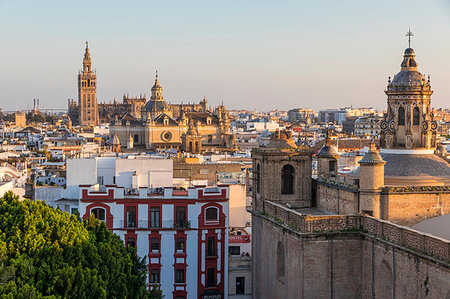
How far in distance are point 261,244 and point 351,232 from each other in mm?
5959

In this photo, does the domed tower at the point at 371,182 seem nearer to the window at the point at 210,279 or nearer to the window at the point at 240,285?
the window at the point at 240,285

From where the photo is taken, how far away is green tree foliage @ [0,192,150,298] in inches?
757

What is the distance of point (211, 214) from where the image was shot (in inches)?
1292

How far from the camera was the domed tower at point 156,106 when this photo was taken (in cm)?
12125

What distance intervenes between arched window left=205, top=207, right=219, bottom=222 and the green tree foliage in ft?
25.7

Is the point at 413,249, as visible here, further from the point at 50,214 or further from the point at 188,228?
the point at 188,228

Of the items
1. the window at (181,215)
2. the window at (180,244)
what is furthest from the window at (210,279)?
the window at (181,215)

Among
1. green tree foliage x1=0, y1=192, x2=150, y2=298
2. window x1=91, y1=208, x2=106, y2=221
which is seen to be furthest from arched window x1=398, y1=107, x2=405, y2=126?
window x1=91, y1=208, x2=106, y2=221

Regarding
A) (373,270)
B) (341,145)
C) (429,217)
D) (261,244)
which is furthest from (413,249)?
(341,145)

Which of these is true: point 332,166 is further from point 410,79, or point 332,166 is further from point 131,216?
point 131,216

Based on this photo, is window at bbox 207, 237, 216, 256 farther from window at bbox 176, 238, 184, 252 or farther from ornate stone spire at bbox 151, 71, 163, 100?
ornate stone spire at bbox 151, 71, 163, 100

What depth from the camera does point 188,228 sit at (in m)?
32.4

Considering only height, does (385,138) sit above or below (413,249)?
above

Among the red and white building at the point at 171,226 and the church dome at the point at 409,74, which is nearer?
the church dome at the point at 409,74
